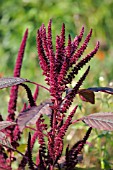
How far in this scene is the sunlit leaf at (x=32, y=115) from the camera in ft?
4.08

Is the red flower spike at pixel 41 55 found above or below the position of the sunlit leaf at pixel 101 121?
above

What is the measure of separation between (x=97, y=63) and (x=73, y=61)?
12.5 ft

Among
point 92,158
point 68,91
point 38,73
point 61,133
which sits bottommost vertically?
point 92,158

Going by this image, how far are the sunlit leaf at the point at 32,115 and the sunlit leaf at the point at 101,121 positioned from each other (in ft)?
0.45

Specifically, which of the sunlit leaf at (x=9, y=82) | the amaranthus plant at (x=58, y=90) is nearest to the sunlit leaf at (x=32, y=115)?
the amaranthus plant at (x=58, y=90)

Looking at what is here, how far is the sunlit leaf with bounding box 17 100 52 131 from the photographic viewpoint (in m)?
1.24

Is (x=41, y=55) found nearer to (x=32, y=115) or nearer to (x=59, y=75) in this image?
(x=59, y=75)

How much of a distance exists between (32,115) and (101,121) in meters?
0.23

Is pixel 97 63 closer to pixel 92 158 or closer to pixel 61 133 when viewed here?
pixel 92 158

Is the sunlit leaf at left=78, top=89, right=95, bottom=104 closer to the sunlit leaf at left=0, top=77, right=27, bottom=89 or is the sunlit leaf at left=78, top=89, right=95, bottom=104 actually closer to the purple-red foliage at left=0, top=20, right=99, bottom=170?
the purple-red foliage at left=0, top=20, right=99, bottom=170

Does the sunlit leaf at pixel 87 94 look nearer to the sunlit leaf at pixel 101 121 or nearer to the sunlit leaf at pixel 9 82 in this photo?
the sunlit leaf at pixel 101 121

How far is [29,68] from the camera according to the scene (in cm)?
491

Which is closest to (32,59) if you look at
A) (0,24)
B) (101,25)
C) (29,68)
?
(29,68)

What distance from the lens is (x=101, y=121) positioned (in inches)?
55.3
